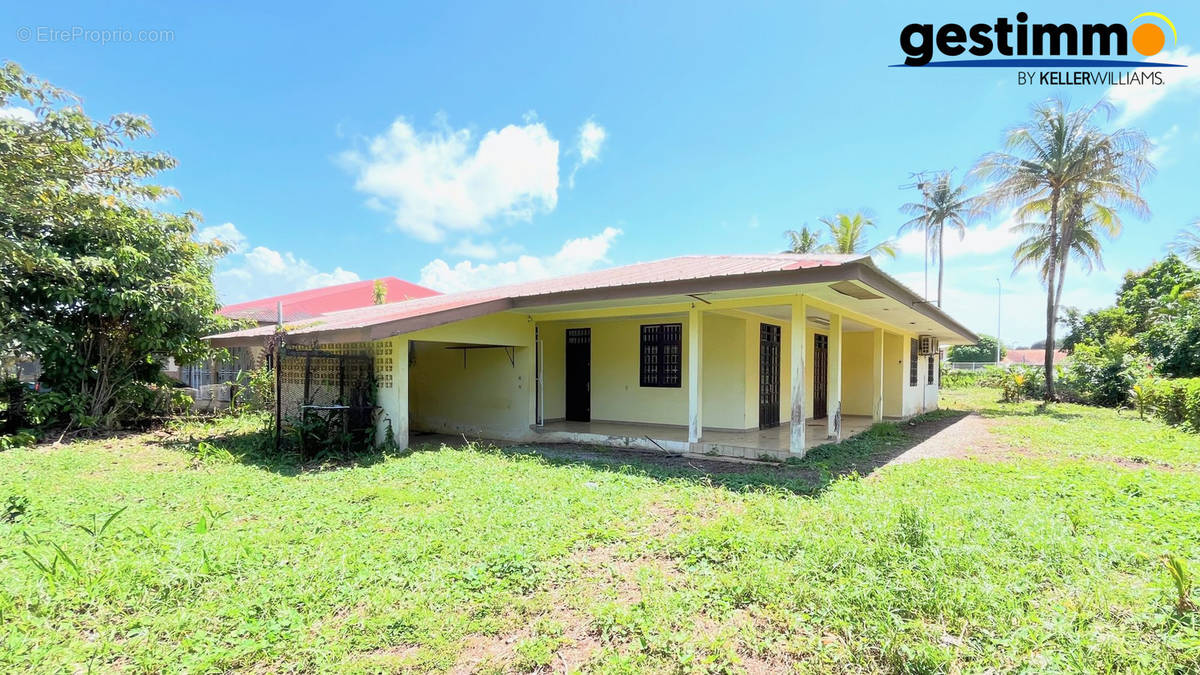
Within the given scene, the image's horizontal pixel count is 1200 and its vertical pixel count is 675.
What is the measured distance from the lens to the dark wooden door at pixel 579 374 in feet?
35.9

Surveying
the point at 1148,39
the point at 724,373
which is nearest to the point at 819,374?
the point at 724,373

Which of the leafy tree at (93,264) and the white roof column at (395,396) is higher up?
the leafy tree at (93,264)

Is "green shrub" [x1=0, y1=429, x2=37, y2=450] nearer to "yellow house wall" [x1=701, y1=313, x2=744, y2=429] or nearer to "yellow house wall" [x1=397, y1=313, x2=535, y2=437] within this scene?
"yellow house wall" [x1=397, y1=313, x2=535, y2=437]

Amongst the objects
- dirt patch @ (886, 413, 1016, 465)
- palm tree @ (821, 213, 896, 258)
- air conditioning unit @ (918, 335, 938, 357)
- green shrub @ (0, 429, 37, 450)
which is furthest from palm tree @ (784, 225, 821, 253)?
green shrub @ (0, 429, 37, 450)

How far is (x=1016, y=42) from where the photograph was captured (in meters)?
6.52

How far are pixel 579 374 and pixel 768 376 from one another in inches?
154

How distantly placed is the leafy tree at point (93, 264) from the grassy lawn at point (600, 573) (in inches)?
144

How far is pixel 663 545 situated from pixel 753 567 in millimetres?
743

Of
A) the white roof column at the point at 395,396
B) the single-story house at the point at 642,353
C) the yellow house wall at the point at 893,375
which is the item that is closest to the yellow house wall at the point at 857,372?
the yellow house wall at the point at 893,375

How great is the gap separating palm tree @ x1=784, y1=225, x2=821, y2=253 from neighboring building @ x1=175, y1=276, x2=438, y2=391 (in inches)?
724

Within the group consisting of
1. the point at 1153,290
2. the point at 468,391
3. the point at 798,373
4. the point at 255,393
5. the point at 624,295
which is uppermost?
the point at 1153,290

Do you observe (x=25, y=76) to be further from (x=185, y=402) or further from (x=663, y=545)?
(x=663, y=545)

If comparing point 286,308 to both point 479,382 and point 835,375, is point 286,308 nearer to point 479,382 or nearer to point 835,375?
point 479,382

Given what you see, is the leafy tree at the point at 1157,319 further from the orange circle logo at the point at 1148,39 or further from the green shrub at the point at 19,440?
the green shrub at the point at 19,440
